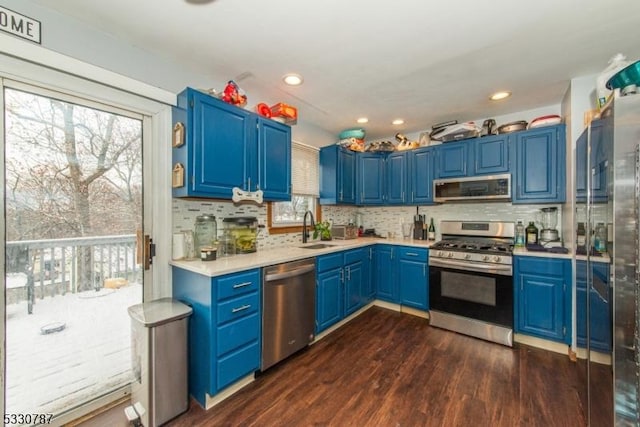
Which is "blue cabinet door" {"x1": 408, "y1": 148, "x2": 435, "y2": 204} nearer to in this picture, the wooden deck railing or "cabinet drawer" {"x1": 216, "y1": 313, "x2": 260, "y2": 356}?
"cabinet drawer" {"x1": 216, "y1": 313, "x2": 260, "y2": 356}

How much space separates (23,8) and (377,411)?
317 cm

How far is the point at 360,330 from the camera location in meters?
2.86

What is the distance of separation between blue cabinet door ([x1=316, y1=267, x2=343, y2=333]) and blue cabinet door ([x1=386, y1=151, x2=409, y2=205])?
4.83 feet

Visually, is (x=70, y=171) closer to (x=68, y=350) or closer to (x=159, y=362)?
(x=68, y=350)

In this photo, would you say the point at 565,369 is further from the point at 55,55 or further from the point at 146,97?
the point at 55,55

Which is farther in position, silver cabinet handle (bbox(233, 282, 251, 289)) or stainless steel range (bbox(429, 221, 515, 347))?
stainless steel range (bbox(429, 221, 515, 347))

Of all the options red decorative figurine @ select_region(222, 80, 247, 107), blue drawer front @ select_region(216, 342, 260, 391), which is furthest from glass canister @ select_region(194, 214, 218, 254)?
red decorative figurine @ select_region(222, 80, 247, 107)

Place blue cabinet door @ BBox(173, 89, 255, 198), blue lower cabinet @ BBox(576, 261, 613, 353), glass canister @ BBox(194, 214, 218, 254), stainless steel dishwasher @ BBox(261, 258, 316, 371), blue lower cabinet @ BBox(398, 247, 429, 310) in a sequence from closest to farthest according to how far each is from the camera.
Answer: blue lower cabinet @ BBox(576, 261, 613, 353)
blue cabinet door @ BBox(173, 89, 255, 198)
stainless steel dishwasher @ BBox(261, 258, 316, 371)
glass canister @ BBox(194, 214, 218, 254)
blue lower cabinet @ BBox(398, 247, 429, 310)

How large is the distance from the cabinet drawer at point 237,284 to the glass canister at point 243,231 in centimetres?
54

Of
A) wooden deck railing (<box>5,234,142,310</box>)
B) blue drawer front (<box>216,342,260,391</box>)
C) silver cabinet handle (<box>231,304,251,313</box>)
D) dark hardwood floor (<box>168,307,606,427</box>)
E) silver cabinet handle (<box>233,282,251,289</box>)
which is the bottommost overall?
dark hardwood floor (<box>168,307,606,427</box>)

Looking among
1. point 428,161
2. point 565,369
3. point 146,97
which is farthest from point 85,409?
point 428,161

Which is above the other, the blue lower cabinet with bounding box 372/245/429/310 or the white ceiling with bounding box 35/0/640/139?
the white ceiling with bounding box 35/0/640/139

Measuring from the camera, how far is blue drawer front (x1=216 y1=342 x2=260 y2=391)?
5.70ft

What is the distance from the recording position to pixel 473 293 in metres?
2.72
